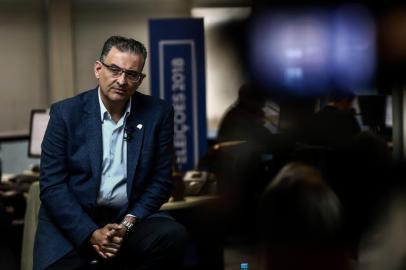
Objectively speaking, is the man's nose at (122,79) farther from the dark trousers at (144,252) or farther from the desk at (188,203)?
the desk at (188,203)

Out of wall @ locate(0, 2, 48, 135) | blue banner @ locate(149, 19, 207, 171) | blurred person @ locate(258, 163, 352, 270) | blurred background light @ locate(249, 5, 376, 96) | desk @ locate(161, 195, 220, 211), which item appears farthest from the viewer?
wall @ locate(0, 2, 48, 135)

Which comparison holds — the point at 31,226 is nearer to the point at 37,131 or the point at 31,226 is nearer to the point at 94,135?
the point at 94,135

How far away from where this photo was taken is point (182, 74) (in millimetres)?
5539

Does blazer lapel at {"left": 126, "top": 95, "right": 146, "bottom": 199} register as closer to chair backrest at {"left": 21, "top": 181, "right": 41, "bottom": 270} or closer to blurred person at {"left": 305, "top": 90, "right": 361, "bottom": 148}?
chair backrest at {"left": 21, "top": 181, "right": 41, "bottom": 270}

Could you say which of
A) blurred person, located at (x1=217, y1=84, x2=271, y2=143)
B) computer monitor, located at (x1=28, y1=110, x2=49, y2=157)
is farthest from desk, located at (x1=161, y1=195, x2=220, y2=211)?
computer monitor, located at (x1=28, y1=110, x2=49, y2=157)

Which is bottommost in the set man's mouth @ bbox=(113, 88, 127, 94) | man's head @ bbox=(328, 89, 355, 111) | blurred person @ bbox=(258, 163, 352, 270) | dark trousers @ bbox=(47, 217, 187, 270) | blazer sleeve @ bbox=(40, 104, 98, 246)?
blurred person @ bbox=(258, 163, 352, 270)

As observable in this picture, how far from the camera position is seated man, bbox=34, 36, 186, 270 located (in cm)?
278

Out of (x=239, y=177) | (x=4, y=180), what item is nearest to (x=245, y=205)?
(x=239, y=177)

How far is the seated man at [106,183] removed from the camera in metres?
2.78

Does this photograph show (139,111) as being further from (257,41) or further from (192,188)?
(257,41)

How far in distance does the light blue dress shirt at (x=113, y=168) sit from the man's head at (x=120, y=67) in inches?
5.1

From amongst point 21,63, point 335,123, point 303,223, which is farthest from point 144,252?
point 21,63

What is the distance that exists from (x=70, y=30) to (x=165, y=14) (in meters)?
0.99

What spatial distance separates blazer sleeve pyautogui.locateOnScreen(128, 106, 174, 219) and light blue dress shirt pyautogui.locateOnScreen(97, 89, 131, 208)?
0.07m
